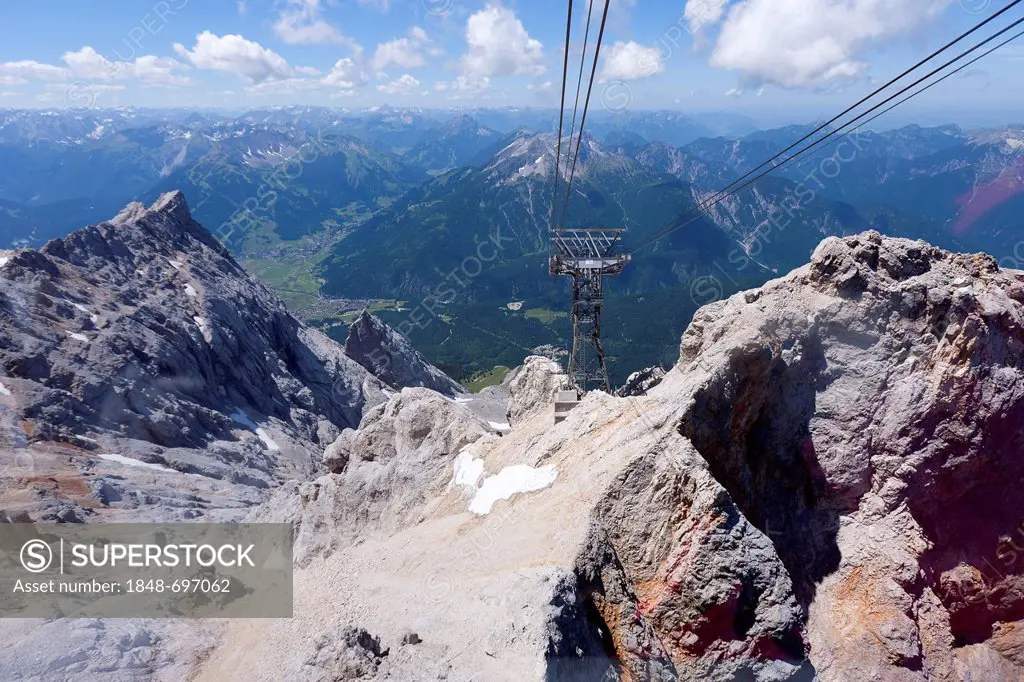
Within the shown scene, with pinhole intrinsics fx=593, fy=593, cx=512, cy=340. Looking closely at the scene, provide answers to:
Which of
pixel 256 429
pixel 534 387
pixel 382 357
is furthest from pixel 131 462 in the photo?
pixel 382 357

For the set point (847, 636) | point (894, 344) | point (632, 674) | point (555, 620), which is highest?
point (894, 344)

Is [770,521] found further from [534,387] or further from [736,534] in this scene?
[534,387]

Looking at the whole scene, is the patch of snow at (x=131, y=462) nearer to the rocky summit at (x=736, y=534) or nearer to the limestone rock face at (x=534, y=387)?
the rocky summit at (x=736, y=534)

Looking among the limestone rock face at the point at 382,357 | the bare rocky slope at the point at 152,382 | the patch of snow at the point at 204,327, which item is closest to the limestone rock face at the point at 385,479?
the bare rocky slope at the point at 152,382

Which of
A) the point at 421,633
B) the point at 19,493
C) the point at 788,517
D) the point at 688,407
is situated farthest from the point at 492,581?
the point at 19,493

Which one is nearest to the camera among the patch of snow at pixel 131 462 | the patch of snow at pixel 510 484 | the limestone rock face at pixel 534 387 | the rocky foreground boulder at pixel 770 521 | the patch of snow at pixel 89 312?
the rocky foreground boulder at pixel 770 521

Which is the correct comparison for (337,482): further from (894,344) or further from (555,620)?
(894,344)

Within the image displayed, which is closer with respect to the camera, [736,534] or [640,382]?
[736,534]
